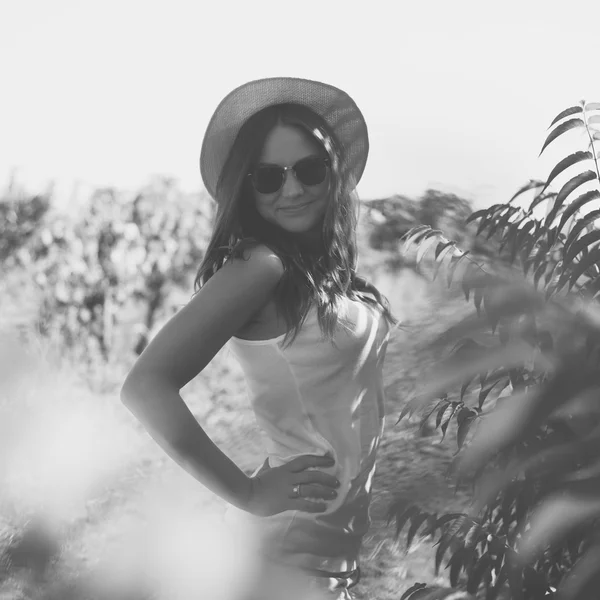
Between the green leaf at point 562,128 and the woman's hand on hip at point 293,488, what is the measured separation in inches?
29.3

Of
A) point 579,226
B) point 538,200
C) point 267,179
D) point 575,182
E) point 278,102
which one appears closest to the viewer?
point 579,226

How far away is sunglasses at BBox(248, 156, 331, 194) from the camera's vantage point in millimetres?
1913

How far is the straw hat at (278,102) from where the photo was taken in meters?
2.02

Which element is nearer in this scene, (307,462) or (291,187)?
(307,462)

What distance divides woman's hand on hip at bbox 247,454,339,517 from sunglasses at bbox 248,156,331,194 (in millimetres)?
613

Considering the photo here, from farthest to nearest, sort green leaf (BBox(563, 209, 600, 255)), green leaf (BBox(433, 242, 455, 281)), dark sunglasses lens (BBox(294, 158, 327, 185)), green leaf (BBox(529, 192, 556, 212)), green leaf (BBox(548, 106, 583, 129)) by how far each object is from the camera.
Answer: green leaf (BBox(433, 242, 455, 281))
dark sunglasses lens (BBox(294, 158, 327, 185))
green leaf (BBox(529, 192, 556, 212))
green leaf (BBox(548, 106, 583, 129))
green leaf (BBox(563, 209, 600, 255))

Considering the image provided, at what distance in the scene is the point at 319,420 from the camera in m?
1.70

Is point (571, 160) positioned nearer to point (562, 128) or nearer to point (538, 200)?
point (562, 128)

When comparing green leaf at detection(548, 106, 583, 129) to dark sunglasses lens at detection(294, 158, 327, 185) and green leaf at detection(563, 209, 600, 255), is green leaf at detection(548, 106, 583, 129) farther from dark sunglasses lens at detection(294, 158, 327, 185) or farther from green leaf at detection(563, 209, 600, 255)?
dark sunglasses lens at detection(294, 158, 327, 185)

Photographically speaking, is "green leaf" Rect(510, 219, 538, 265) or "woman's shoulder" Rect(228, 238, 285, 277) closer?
"woman's shoulder" Rect(228, 238, 285, 277)

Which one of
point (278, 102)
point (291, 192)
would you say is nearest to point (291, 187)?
point (291, 192)

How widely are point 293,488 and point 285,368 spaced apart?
0.23 metres

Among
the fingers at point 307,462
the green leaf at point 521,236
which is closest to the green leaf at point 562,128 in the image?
the green leaf at point 521,236

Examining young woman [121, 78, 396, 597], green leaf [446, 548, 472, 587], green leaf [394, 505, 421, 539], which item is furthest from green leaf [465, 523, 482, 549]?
young woman [121, 78, 396, 597]
